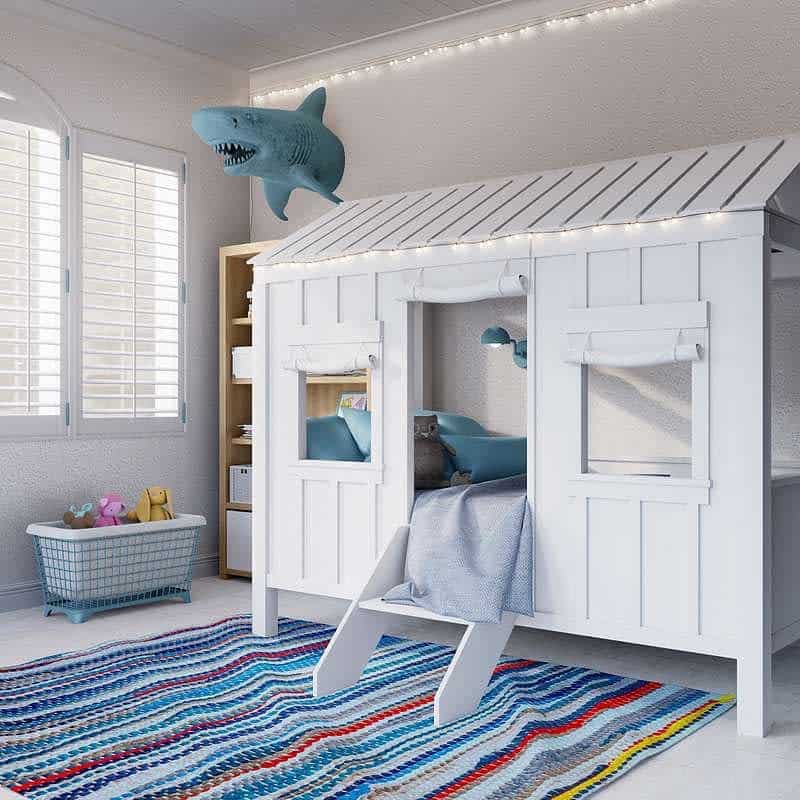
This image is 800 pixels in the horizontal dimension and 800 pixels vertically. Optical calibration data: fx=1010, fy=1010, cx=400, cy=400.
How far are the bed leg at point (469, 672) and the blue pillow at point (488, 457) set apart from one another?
0.99 meters

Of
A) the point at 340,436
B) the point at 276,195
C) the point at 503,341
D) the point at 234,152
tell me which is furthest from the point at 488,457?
the point at 234,152

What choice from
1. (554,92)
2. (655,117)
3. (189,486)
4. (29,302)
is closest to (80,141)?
(29,302)

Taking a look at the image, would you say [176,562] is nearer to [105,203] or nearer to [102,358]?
[102,358]

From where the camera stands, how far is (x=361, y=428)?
14.3ft

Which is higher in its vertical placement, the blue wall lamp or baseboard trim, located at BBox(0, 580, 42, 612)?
the blue wall lamp

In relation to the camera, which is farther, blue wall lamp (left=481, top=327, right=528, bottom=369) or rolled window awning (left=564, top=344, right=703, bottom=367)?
blue wall lamp (left=481, top=327, right=528, bottom=369)

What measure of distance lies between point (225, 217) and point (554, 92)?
2.16 meters

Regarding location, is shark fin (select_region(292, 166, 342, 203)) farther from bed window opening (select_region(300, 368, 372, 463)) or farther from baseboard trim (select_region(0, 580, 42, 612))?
baseboard trim (select_region(0, 580, 42, 612))

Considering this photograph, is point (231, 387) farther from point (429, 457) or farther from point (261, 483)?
point (429, 457)

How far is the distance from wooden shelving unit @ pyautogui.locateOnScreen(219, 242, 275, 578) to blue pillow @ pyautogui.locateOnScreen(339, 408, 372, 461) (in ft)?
4.56

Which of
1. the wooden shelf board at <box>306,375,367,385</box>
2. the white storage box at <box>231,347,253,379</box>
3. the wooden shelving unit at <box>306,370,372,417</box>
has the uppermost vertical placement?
the white storage box at <box>231,347,253,379</box>

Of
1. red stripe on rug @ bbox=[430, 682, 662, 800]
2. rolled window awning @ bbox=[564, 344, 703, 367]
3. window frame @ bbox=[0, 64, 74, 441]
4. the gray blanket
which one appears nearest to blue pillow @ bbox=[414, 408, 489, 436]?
the gray blanket

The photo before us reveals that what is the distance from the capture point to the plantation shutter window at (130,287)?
5266mm

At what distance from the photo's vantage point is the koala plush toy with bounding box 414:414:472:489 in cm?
409
